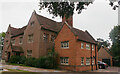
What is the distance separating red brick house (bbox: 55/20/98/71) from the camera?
20.9m

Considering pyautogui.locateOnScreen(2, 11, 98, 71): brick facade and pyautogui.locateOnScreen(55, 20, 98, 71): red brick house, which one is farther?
pyautogui.locateOnScreen(2, 11, 98, 71): brick facade

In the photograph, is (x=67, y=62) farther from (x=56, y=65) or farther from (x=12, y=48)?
(x=12, y=48)

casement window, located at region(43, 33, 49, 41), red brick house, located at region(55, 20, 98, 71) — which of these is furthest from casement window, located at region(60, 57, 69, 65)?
casement window, located at region(43, 33, 49, 41)

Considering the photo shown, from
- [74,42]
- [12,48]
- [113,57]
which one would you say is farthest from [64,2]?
[113,57]

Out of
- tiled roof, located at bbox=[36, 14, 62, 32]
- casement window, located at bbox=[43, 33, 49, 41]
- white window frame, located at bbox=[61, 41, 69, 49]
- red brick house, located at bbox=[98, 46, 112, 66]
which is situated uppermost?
tiled roof, located at bbox=[36, 14, 62, 32]

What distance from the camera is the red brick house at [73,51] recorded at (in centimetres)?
2086

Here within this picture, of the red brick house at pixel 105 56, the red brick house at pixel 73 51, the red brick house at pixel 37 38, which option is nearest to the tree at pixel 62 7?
the red brick house at pixel 73 51

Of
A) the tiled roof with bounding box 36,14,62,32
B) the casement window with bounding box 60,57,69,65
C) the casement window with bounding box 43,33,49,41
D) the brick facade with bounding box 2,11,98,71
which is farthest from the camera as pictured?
the tiled roof with bounding box 36,14,62,32

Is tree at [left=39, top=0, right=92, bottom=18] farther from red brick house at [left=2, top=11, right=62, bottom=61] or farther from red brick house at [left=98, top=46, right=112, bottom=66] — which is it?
red brick house at [left=98, top=46, right=112, bottom=66]

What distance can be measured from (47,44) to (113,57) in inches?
1142

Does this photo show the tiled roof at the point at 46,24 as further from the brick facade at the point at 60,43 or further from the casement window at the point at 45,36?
the casement window at the point at 45,36

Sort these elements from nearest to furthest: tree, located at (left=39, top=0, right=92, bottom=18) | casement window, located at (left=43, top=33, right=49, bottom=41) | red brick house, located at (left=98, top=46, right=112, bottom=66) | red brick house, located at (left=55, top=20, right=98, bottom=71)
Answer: tree, located at (left=39, top=0, right=92, bottom=18)
red brick house, located at (left=55, top=20, right=98, bottom=71)
casement window, located at (left=43, top=33, right=49, bottom=41)
red brick house, located at (left=98, top=46, right=112, bottom=66)

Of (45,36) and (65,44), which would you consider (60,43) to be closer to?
(65,44)

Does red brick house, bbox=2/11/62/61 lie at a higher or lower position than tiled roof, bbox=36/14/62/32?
lower
